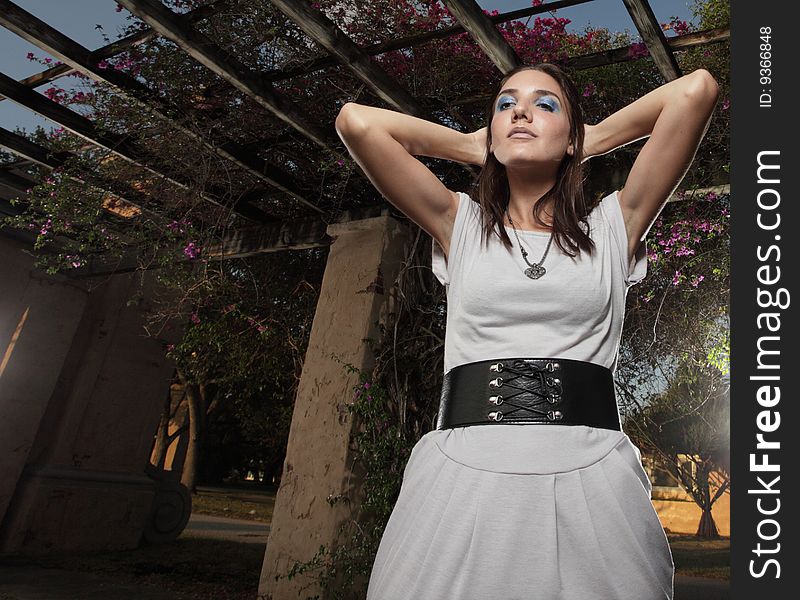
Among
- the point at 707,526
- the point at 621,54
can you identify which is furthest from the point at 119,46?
the point at 707,526

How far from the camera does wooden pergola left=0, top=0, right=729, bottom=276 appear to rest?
2.91m

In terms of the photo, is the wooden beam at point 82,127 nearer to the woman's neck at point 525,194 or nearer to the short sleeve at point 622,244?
the woman's neck at point 525,194

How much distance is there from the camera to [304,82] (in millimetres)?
3850

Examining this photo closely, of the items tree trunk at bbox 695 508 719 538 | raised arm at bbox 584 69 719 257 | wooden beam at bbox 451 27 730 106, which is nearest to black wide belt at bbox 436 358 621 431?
raised arm at bbox 584 69 719 257

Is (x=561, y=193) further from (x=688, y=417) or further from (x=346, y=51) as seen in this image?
(x=688, y=417)

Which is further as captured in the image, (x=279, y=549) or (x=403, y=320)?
(x=403, y=320)

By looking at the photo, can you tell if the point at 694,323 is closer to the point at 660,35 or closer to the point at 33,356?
the point at 660,35

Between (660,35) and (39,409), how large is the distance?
19.8ft

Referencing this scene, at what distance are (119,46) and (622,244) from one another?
127 inches

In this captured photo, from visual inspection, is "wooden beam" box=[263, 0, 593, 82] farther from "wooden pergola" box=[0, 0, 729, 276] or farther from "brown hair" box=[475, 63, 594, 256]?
"brown hair" box=[475, 63, 594, 256]

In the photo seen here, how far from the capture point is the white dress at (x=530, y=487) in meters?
0.88

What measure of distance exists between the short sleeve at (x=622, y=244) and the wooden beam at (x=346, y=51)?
6.87 ft

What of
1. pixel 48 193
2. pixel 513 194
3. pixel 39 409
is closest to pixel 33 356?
pixel 39 409

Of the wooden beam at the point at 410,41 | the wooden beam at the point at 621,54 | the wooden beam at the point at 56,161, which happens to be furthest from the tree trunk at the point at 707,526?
the wooden beam at the point at 56,161
